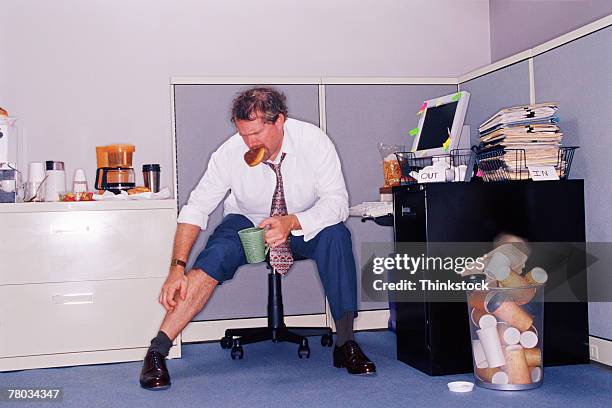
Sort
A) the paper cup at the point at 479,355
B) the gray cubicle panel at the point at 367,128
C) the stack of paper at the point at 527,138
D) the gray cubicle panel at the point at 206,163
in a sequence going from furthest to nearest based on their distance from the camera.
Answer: the gray cubicle panel at the point at 367,128
the gray cubicle panel at the point at 206,163
the stack of paper at the point at 527,138
the paper cup at the point at 479,355

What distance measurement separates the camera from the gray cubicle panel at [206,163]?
3.03m

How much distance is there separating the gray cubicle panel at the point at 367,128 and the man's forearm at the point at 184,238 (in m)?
0.79

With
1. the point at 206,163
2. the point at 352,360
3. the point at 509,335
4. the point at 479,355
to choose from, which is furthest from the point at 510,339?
the point at 206,163

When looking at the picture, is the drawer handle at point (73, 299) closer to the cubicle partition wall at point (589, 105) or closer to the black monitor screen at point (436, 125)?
the black monitor screen at point (436, 125)

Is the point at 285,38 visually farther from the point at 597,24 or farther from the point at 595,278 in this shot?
the point at 595,278

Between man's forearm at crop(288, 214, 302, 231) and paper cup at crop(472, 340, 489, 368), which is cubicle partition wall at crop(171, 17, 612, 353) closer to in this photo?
man's forearm at crop(288, 214, 302, 231)

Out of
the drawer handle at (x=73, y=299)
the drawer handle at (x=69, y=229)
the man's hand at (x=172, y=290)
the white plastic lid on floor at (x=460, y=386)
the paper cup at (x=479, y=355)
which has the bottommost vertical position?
the white plastic lid on floor at (x=460, y=386)

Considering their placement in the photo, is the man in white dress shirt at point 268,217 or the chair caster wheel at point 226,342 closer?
the man in white dress shirt at point 268,217

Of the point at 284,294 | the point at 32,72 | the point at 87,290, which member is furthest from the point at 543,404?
the point at 32,72

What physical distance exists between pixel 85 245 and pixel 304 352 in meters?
0.93

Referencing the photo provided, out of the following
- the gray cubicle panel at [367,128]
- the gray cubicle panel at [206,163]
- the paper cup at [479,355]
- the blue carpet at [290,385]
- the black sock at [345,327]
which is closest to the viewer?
the blue carpet at [290,385]

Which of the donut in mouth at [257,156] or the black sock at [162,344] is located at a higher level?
the donut in mouth at [257,156]

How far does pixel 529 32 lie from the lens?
3.76 meters

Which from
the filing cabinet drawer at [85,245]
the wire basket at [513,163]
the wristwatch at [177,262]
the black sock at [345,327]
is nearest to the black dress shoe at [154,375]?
the wristwatch at [177,262]
